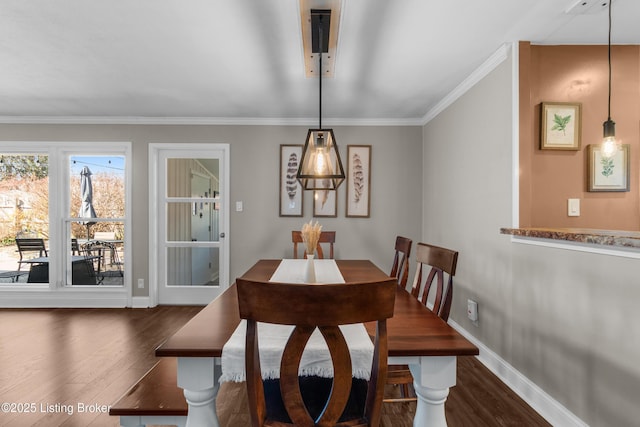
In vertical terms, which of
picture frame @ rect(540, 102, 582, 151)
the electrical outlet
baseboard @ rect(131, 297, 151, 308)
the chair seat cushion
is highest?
picture frame @ rect(540, 102, 582, 151)

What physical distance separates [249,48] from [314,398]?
2.10 meters

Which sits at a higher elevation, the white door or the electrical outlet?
the white door

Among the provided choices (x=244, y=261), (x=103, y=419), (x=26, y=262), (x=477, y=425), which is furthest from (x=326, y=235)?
(x=26, y=262)

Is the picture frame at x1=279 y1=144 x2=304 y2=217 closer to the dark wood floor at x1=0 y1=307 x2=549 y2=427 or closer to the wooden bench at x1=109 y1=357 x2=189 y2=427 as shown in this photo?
the dark wood floor at x1=0 y1=307 x2=549 y2=427

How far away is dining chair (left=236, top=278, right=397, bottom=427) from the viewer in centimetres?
82

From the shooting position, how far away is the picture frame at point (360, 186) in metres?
3.96

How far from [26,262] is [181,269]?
6.13 feet

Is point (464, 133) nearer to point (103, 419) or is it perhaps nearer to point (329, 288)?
point (329, 288)

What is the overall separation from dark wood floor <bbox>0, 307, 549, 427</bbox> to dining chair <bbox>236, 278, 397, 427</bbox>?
115cm

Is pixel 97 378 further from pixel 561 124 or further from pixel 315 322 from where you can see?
pixel 561 124

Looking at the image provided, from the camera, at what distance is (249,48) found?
87.6 inches

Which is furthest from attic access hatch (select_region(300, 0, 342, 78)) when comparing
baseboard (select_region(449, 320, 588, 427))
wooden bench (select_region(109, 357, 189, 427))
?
baseboard (select_region(449, 320, 588, 427))

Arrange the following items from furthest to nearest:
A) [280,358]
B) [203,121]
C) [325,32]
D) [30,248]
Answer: [30,248] → [203,121] → [325,32] → [280,358]

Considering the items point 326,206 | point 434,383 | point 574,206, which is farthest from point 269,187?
point 434,383
